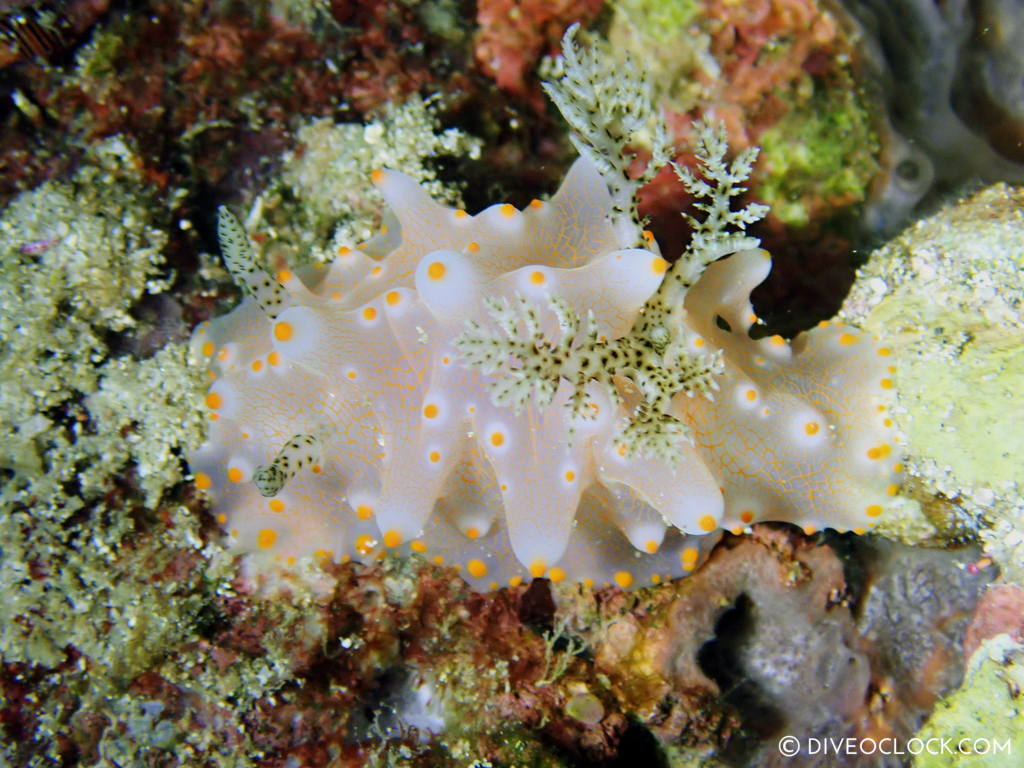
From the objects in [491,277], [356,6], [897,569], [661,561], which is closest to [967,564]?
[897,569]

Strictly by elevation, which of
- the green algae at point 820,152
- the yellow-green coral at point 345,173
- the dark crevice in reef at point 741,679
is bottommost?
the dark crevice in reef at point 741,679

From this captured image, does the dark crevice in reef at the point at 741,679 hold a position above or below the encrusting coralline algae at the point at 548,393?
below

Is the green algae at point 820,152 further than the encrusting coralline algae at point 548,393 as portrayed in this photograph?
Yes

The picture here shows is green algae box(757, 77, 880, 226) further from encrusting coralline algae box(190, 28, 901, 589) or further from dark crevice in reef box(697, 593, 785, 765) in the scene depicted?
dark crevice in reef box(697, 593, 785, 765)

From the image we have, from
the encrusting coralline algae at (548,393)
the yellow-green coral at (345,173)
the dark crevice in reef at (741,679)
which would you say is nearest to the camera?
the encrusting coralline algae at (548,393)

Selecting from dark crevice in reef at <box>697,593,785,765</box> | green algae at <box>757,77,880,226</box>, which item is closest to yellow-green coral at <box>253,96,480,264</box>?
green algae at <box>757,77,880,226</box>

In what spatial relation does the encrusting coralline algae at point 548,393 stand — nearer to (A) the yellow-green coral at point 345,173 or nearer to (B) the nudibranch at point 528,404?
(B) the nudibranch at point 528,404

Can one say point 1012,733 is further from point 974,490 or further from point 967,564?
point 974,490

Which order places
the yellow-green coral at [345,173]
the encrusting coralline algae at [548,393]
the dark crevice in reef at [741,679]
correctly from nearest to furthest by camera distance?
the encrusting coralline algae at [548,393] < the dark crevice in reef at [741,679] < the yellow-green coral at [345,173]

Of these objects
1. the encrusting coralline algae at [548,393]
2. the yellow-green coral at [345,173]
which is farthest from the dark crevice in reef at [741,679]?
the yellow-green coral at [345,173]

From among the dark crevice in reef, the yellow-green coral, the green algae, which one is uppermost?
the yellow-green coral
